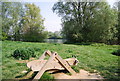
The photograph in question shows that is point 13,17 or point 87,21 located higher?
point 13,17

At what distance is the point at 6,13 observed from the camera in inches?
827

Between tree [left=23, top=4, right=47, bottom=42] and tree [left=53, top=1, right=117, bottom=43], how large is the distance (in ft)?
10.9

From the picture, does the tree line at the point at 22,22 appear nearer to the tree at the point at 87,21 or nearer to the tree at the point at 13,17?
the tree at the point at 13,17

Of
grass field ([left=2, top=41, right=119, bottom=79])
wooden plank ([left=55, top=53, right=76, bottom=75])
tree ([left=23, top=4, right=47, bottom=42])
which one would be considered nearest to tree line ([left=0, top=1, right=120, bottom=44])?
tree ([left=23, top=4, right=47, bottom=42])

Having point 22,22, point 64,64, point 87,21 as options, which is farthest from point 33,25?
point 64,64

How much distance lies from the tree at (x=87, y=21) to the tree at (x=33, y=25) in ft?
10.9

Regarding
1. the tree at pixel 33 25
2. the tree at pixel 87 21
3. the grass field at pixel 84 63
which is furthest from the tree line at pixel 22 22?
the grass field at pixel 84 63

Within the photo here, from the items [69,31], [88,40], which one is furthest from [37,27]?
[88,40]

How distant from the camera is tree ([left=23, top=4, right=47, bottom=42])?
67.0 ft

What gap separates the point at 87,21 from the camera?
58.9 feet

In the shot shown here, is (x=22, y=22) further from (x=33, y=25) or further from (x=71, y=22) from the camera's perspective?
(x=71, y=22)

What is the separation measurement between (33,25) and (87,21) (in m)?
9.10

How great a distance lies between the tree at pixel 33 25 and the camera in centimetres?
2041

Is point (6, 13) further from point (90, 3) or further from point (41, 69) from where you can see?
point (41, 69)
